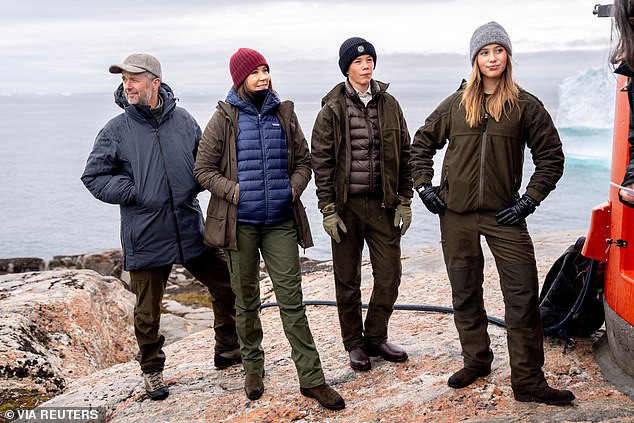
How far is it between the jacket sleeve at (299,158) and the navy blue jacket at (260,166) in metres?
0.10

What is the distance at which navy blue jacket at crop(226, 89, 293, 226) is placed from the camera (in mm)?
5023

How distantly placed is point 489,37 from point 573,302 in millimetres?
2337

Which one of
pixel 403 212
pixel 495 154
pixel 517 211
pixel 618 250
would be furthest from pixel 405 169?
pixel 618 250

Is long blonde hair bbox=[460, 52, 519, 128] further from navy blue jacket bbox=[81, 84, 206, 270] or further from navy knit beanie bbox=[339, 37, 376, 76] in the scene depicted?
navy blue jacket bbox=[81, 84, 206, 270]

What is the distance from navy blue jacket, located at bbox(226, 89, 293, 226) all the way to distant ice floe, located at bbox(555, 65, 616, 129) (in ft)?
108

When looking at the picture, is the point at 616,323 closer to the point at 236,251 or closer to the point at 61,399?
the point at 236,251

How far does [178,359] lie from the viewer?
655 cm

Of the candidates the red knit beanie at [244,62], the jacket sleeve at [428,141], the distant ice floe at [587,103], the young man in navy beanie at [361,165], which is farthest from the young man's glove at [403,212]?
the distant ice floe at [587,103]

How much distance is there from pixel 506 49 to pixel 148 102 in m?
2.49

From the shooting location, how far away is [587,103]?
37500 millimetres

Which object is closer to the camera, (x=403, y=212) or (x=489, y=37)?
(x=489, y=37)

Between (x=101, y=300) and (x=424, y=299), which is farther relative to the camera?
(x=101, y=300)

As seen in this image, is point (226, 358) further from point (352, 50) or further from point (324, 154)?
point (352, 50)

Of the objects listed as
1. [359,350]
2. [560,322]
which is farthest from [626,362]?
[359,350]
